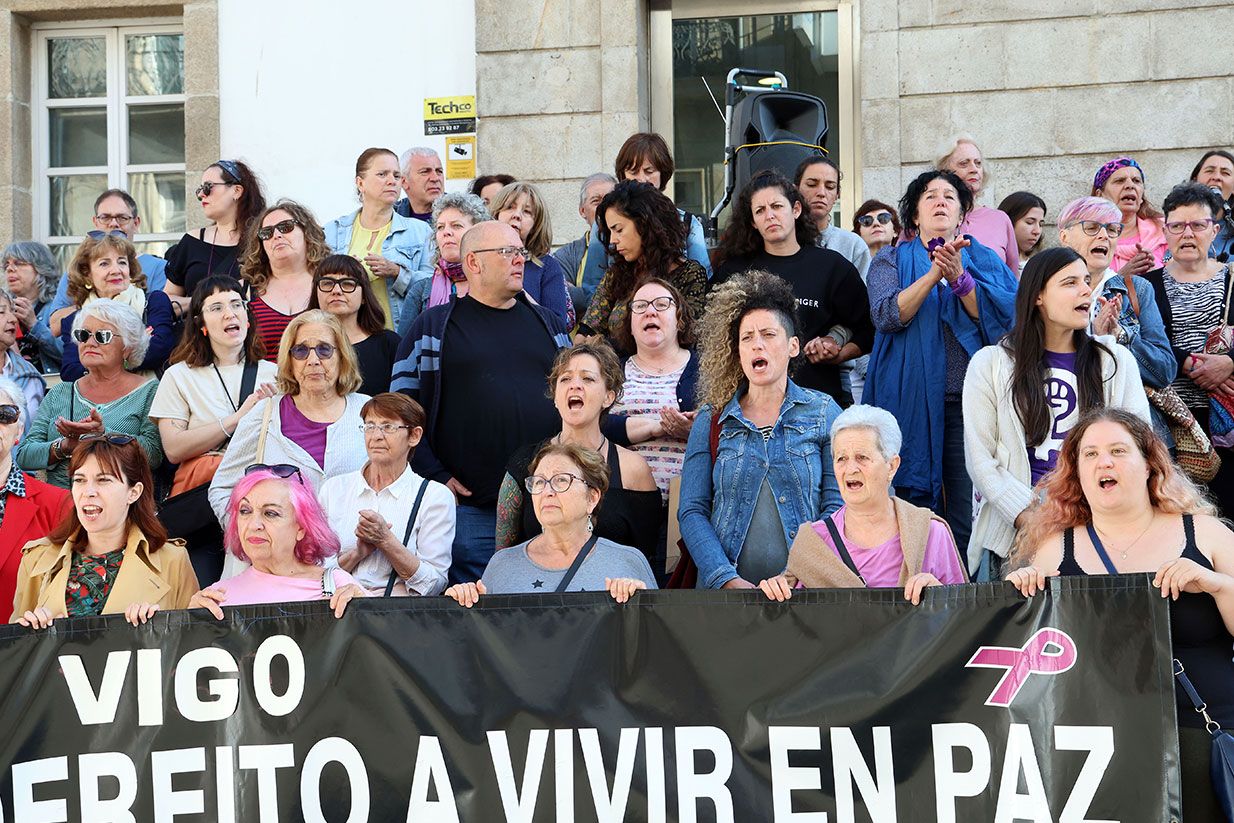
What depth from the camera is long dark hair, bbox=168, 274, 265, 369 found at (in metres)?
7.36

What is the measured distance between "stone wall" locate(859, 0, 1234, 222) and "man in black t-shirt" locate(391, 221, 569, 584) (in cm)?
434

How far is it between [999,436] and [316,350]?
8.89 ft

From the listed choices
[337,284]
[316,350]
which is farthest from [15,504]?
[337,284]

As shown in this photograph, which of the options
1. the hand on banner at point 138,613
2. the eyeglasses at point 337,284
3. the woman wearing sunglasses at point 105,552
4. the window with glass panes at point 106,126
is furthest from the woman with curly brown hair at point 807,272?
the window with glass panes at point 106,126

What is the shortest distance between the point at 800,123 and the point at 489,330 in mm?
3229

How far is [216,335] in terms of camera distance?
7.33 meters

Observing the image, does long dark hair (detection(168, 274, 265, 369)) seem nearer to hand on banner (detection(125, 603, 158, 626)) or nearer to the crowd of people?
the crowd of people

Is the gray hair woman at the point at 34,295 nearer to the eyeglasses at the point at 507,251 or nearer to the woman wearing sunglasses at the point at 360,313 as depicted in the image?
the woman wearing sunglasses at the point at 360,313

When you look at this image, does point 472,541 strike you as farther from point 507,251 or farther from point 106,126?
point 106,126

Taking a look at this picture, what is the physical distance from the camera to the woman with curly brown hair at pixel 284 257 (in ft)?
25.9

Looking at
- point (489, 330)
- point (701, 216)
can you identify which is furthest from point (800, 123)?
point (489, 330)

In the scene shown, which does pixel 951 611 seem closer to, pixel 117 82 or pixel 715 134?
pixel 715 134

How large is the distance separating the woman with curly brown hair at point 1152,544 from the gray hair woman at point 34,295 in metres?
5.86

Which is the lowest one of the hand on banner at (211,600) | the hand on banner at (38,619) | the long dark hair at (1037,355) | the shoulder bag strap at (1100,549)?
the hand on banner at (38,619)
